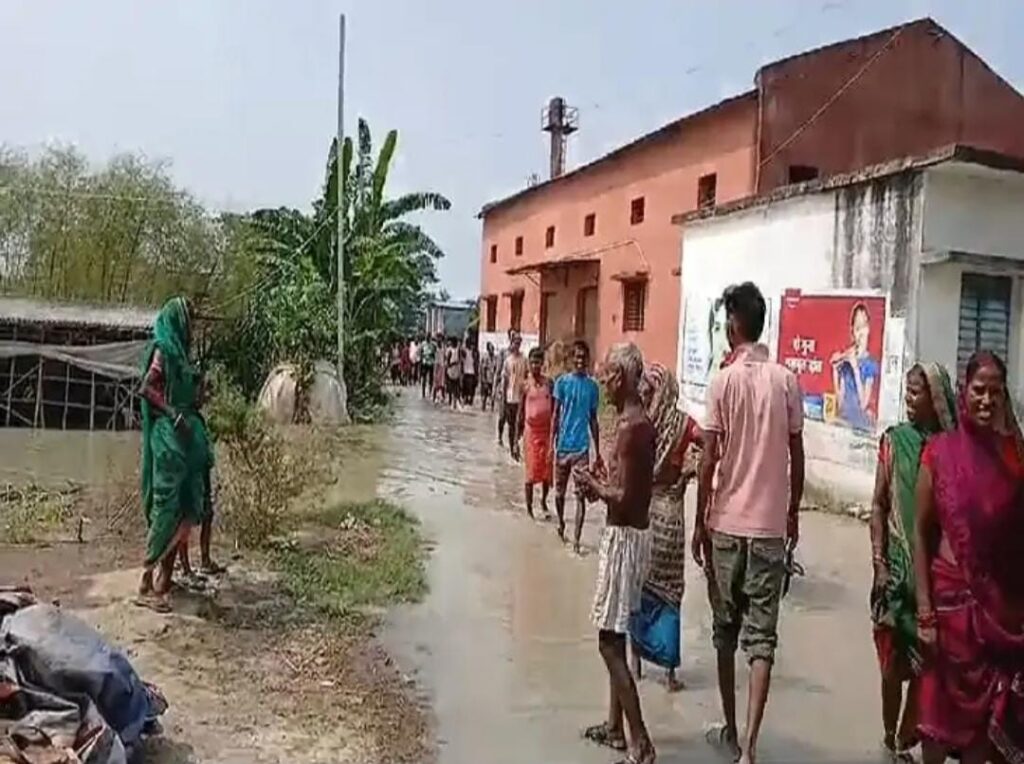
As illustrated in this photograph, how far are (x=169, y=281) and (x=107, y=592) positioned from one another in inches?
965

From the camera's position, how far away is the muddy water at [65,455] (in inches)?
536

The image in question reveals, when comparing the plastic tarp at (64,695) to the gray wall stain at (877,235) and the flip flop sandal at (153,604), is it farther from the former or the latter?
the gray wall stain at (877,235)

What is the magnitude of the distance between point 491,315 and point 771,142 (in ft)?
54.1

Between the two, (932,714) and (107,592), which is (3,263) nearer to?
(107,592)

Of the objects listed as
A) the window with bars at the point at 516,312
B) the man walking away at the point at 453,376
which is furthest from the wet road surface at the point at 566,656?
the window with bars at the point at 516,312

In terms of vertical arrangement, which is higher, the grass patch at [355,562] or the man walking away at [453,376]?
the man walking away at [453,376]

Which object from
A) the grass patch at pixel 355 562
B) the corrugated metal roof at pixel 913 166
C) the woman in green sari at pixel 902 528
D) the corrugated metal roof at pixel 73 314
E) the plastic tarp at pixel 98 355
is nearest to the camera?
the woman in green sari at pixel 902 528

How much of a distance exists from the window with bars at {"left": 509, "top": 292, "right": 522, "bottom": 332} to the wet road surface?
2108cm

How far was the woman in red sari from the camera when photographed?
363cm

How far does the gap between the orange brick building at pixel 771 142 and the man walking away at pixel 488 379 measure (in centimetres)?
200

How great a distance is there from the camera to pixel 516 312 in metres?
32.2

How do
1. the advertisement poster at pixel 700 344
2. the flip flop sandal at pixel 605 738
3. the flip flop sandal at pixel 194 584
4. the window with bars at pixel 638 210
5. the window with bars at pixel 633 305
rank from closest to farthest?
the flip flop sandal at pixel 605 738
the flip flop sandal at pixel 194 584
the advertisement poster at pixel 700 344
the window with bars at pixel 633 305
the window with bars at pixel 638 210

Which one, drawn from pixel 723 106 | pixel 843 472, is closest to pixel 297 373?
pixel 723 106

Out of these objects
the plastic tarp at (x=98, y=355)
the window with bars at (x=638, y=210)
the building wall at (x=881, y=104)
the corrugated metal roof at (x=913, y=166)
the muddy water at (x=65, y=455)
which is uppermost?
the building wall at (x=881, y=104)
